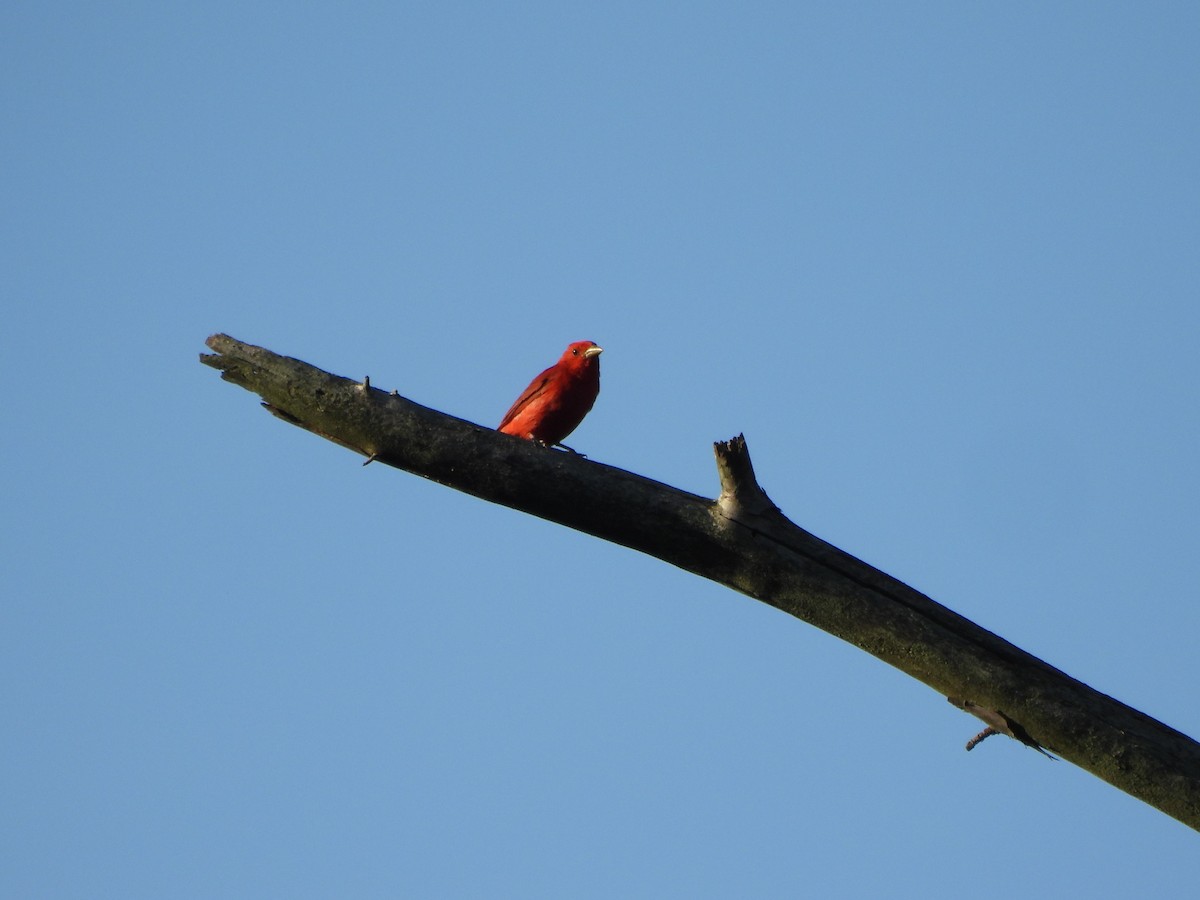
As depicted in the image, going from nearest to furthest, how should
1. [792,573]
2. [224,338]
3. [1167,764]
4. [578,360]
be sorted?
[1167,764] → [792,573] → [224,338] → [578,360]

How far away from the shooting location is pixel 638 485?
4309 millimetres

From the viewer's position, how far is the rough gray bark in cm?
394

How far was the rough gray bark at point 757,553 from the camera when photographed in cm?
394

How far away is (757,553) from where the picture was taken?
417 centimetres

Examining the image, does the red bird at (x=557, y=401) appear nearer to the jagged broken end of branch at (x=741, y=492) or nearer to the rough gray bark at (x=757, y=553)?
the rough gray bark at (x=757, y=553)

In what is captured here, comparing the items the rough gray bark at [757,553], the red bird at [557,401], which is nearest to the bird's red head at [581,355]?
the red bird at [557,401]

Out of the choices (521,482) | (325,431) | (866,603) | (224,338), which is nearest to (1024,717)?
(866,603)

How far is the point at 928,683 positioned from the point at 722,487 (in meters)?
0.97

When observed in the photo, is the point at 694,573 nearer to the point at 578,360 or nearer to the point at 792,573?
the point at 792,573

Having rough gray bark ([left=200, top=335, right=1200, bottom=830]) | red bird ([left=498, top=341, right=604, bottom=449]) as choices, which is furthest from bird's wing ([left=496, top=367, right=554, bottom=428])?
rough gray bark ([left=200, top=335, right=1200, bottom=830])

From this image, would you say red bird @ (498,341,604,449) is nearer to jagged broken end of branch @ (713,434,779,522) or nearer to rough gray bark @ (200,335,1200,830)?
rough gray bark @ (200,335,1200,830)

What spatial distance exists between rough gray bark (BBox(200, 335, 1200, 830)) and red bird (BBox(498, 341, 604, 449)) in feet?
13.5

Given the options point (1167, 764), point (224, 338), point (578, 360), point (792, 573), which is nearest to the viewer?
point (1167, 764)

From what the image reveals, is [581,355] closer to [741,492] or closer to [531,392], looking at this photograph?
[531,392]
